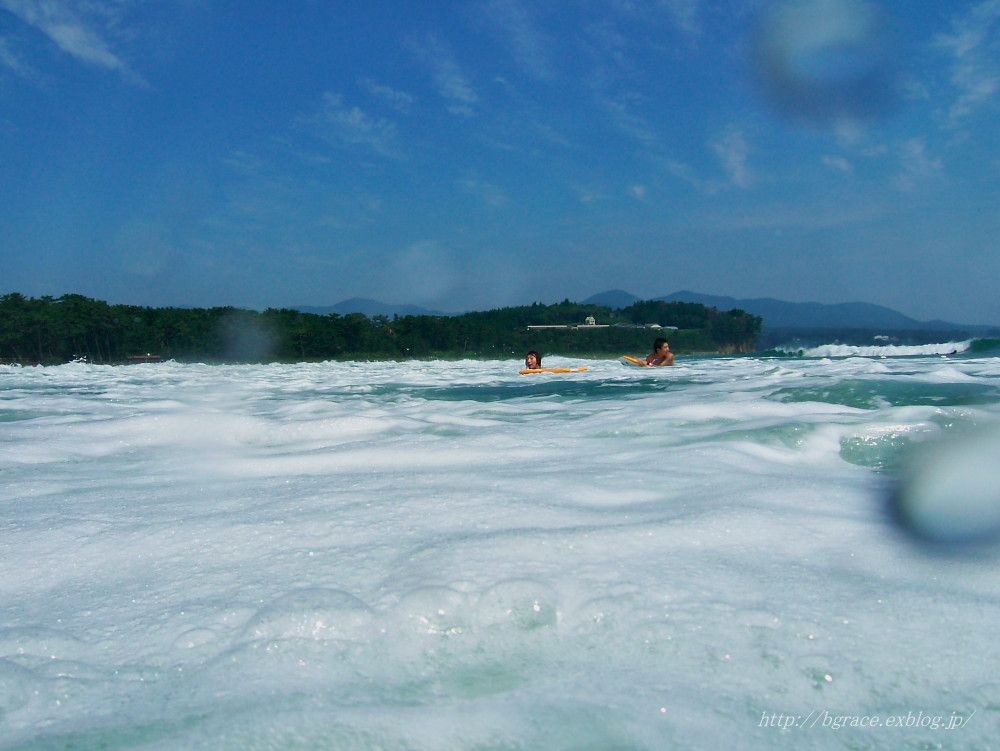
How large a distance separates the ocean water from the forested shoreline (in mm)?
26992

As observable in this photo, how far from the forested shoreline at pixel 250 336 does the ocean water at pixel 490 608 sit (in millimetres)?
26992

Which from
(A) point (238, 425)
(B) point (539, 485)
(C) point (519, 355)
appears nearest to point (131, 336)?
(C) point (519, 355)

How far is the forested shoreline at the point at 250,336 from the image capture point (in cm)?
2686

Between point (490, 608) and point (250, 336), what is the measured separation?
32.7 metres

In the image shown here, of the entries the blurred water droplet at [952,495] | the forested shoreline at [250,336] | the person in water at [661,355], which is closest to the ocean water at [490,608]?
the blurred water droplet at [952,495]

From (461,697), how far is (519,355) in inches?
1268

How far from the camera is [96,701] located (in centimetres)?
143

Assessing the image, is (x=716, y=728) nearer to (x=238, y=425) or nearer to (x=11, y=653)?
(x=11, y=653)

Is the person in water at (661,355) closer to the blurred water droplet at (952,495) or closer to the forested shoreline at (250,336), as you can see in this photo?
the blurred water droplet at (952,495)

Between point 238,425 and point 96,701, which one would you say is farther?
point 238,425

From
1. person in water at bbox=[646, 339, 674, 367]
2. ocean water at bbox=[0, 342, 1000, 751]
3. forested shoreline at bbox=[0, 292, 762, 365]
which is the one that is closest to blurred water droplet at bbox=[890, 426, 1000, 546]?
ocean water at bbox=[0, 342, 1000, 751]

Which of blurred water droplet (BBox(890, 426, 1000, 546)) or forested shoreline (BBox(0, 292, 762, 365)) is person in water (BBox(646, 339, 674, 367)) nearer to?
blurred water droplet (BBox(890, 426, 1000, 546))

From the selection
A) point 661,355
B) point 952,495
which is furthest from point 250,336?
point 952,495

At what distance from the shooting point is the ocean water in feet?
4.44
